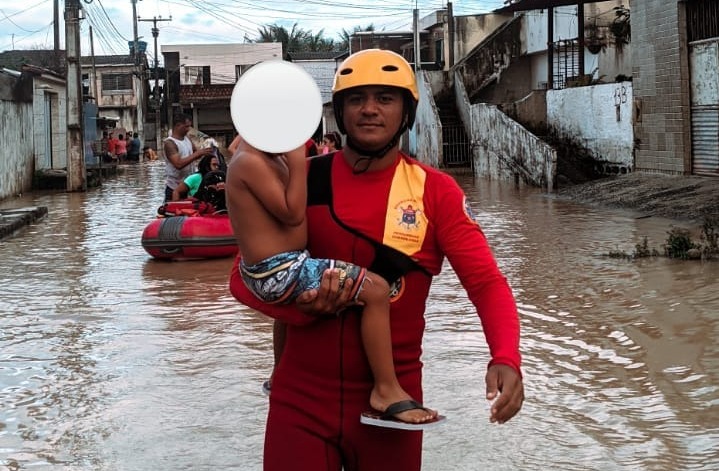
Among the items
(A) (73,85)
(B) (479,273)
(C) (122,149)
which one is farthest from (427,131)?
(B) (479,273)

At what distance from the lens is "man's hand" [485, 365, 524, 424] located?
108 inches

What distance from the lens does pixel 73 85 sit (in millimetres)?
24344

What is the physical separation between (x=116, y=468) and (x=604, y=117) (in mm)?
18370

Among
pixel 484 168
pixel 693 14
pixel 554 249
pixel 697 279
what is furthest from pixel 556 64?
pixel 697 279

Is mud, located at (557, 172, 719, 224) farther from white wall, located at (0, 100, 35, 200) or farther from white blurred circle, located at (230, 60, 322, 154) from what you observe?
white blurred circle, located at (230, 60, 322, 154)

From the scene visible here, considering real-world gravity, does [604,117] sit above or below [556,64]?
below

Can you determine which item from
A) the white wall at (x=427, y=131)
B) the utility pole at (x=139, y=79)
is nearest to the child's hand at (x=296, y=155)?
the white wall at (x=427, y=131)

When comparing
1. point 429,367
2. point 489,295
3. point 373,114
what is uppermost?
point 373,114

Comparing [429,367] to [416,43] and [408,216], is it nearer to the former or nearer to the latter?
[408,216]

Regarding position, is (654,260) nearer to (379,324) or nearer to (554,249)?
(554,249)

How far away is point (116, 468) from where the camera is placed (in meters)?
4.96

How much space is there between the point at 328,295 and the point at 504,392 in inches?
21.1

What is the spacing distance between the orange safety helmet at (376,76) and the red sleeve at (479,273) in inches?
11.1

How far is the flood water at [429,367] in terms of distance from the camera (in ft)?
16.9
